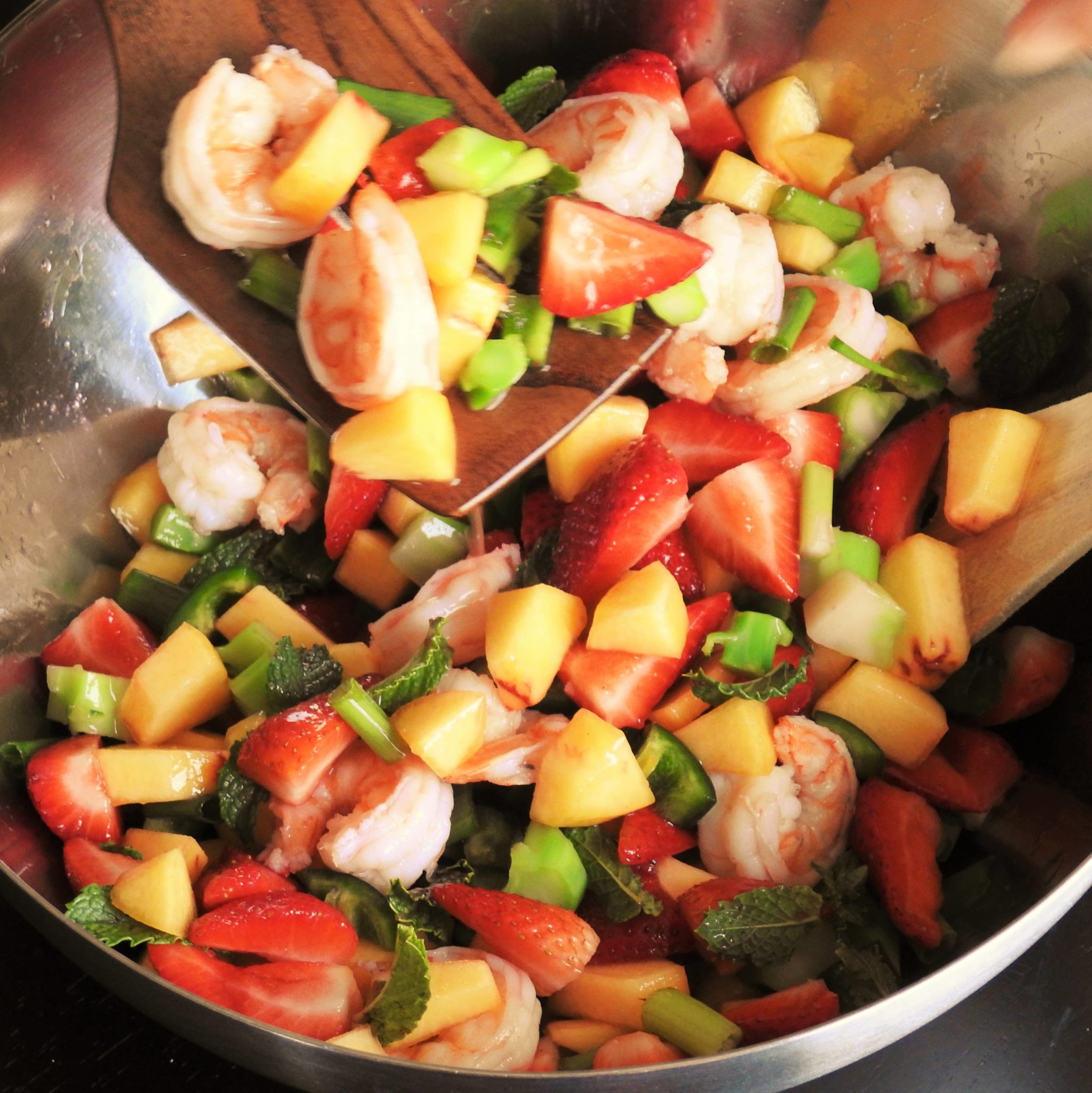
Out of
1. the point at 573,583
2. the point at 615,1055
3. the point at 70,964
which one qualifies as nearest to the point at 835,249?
the point at 573,583

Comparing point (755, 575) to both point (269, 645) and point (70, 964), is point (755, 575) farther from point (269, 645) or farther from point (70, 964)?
point (70, 964)

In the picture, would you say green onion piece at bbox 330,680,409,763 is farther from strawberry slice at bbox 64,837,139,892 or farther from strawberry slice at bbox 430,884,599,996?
strawberry slice at bbox 64,837,139,892

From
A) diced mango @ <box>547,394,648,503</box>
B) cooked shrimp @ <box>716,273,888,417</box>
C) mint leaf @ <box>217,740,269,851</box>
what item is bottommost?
cooked shrimp @ <box>716,273,888,417</box>

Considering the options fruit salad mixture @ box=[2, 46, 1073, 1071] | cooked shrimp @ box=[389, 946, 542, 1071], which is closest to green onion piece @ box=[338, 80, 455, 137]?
fruit salad mixture @ box=[2, 46, 1073, 1071]

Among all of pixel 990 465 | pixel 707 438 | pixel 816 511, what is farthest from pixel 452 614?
pixel 990 465

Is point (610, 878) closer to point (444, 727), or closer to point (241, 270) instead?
point (444, 727)
